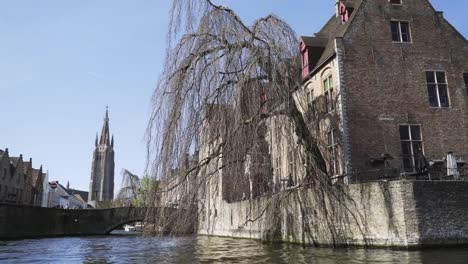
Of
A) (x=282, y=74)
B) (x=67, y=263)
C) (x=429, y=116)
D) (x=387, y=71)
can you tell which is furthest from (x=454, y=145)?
(x=67, y=263)

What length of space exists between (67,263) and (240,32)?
8.27 meters

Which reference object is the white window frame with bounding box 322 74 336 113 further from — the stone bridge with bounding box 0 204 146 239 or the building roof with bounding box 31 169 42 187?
the building roof with bounding box 31 169 42 187

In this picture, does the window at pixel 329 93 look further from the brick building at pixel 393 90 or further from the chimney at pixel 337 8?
the chimney at pixel 337 8

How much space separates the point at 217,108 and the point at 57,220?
29643 mm

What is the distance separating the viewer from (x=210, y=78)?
11602 millimetres

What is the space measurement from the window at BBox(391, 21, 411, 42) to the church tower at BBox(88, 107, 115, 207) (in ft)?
291

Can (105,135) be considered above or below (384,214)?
above

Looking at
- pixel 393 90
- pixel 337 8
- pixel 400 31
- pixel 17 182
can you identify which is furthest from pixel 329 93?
pixel 17 182

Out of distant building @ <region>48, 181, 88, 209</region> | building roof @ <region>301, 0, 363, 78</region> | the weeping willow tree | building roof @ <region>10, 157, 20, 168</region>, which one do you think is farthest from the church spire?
the weeping willow tree

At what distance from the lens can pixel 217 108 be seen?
452 inches

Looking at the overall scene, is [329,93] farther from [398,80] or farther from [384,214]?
[384,214]

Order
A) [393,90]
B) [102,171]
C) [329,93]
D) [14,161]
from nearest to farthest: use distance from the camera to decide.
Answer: [393,90]
[329,93]
[14,161]
[102,171]

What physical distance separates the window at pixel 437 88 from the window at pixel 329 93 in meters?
3.79

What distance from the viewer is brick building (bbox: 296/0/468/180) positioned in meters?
15.9
